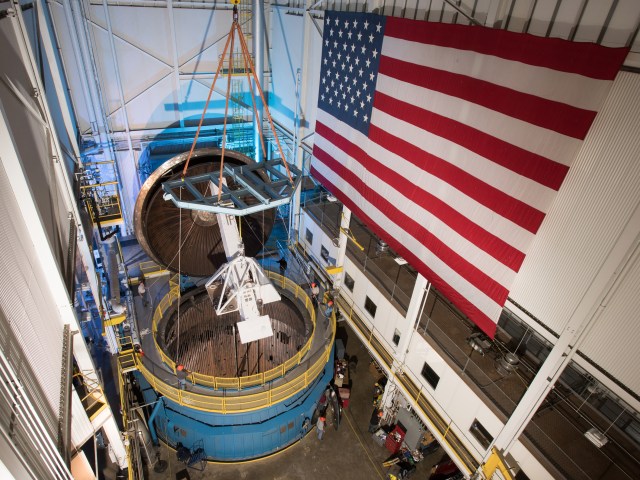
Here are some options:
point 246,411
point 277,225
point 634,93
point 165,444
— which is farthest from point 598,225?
point 277,225

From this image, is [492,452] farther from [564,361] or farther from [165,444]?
[165,444]

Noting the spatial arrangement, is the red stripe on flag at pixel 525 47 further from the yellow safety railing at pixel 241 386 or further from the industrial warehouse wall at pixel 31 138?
the yellow safety railing at pixel 241 386

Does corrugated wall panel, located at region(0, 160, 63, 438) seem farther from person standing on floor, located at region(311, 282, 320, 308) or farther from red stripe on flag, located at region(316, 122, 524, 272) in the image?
person standing on floor, located at region(311, 282, 320, 308)

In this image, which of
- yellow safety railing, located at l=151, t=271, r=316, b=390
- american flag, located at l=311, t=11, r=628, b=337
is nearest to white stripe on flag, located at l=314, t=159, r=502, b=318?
american flag, located at l=311, t=11, r=628, b=337

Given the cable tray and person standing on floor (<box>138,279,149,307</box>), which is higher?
the cable tray

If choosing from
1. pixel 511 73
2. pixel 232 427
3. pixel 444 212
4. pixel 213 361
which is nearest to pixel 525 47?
pixel 511 73

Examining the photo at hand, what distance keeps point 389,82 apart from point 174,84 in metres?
12.6

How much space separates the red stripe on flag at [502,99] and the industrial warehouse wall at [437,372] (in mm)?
7046

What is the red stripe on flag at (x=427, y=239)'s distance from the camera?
32.0ft

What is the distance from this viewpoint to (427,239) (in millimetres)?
11383

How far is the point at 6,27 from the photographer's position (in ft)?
28.2

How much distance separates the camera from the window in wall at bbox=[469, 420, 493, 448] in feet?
36.1

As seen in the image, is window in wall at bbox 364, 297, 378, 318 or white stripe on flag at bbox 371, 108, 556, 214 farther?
window in wall at bbox 364, 297, 378, 318

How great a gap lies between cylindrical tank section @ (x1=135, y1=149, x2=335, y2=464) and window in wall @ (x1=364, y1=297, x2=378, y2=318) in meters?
1.61
